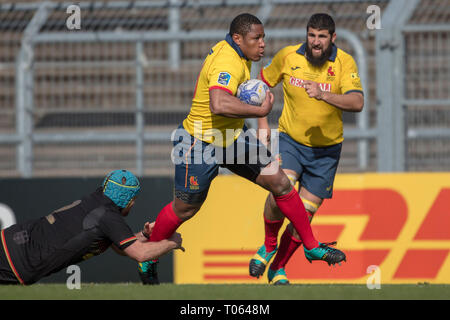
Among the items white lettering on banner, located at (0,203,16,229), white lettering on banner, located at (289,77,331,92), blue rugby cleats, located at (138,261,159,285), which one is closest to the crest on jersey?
white lettering on banner, located at (289,77,331,92)

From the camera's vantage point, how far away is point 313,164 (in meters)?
7.26

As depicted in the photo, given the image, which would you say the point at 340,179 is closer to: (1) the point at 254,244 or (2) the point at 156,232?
(1) the point at 254,244

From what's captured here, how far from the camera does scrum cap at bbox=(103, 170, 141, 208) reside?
6047 mm

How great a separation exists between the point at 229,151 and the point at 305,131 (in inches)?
39.4

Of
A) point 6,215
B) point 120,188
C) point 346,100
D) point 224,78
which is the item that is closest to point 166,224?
point 120,188

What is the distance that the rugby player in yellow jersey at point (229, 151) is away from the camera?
6410mm

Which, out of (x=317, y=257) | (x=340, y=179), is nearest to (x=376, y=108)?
(x=340, y=179)

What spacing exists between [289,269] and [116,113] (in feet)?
9.28

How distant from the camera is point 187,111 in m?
9.51

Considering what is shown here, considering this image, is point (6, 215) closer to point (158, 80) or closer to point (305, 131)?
point (158, 80)

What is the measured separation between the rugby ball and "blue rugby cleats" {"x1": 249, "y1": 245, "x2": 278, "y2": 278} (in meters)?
1.65

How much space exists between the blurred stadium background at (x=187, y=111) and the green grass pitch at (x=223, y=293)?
269cm

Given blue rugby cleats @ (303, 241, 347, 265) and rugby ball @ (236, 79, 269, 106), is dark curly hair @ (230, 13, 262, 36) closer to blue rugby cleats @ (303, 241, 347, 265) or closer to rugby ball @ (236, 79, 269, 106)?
rugby ball @ (236, 79, 269, 106)
